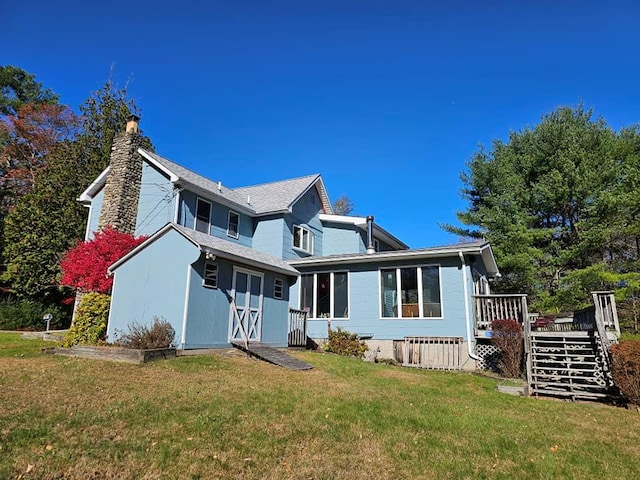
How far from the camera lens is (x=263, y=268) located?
13.0 meters

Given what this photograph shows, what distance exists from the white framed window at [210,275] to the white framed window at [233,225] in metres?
7.71

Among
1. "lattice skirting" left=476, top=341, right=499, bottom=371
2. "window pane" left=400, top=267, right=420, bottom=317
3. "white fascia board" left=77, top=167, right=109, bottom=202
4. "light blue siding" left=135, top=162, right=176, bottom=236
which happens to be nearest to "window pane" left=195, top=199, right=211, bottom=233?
"light blue siding" left=135, top=162, right=176, bottom=236

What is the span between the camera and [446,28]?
14.3 meters

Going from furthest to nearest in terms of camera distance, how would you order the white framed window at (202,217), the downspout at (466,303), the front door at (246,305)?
the white framed window at (202,217), the downspout at (466,303), the front door at (246,305)

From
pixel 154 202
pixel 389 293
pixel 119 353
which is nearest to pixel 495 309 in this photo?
pixel 389 293

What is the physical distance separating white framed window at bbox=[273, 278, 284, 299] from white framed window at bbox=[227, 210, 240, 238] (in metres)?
5.68

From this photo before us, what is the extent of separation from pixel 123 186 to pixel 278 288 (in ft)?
31.4

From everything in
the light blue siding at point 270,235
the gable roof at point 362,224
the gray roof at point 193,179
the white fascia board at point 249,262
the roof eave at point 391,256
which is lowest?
the white fascia board at point 249,262

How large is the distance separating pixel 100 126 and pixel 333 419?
29.2 m

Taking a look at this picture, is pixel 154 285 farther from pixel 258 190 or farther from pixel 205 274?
pixel 258 190

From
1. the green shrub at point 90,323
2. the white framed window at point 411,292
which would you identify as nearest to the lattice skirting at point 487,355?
the white framed window at point 411,292

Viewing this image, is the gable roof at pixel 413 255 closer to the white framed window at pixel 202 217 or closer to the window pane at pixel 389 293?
the window pane at pixel 389 293

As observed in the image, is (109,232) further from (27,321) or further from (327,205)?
(327,205)

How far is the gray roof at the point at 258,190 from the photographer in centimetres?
1791
